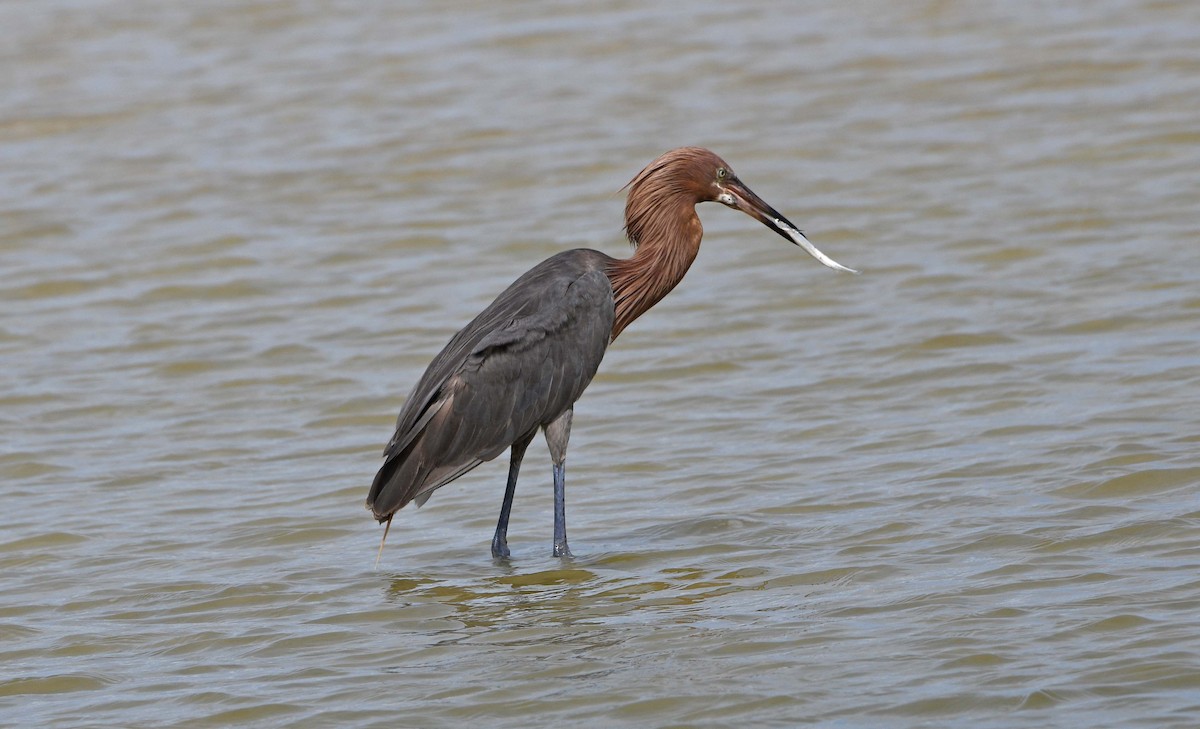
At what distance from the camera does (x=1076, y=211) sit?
42.7ft

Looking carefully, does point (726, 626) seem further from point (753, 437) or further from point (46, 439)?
point (46, 439)

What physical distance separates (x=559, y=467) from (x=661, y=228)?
50.4 inches

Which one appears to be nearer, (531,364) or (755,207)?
(531,364)

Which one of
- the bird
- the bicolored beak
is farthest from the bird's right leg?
the bicolored beak

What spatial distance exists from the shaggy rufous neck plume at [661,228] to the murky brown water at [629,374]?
1.01m

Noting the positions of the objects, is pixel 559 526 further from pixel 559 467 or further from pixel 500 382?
pixel 500 382

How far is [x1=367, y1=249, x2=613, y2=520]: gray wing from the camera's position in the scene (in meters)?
7.88

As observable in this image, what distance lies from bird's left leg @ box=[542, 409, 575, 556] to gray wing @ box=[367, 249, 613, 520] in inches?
2.3

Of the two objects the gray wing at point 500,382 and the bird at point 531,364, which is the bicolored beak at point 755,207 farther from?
the gray wing at point 500,382

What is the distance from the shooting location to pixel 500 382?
802cm

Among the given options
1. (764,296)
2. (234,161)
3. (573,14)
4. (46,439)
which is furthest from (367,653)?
(573,14)

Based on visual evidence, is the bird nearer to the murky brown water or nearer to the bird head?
the bird head

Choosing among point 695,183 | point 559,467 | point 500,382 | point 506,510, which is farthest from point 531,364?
point 695,183

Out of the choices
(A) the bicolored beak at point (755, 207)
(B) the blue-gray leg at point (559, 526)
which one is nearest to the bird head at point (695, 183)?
(A) the bicolored beak at point (755, 207)
